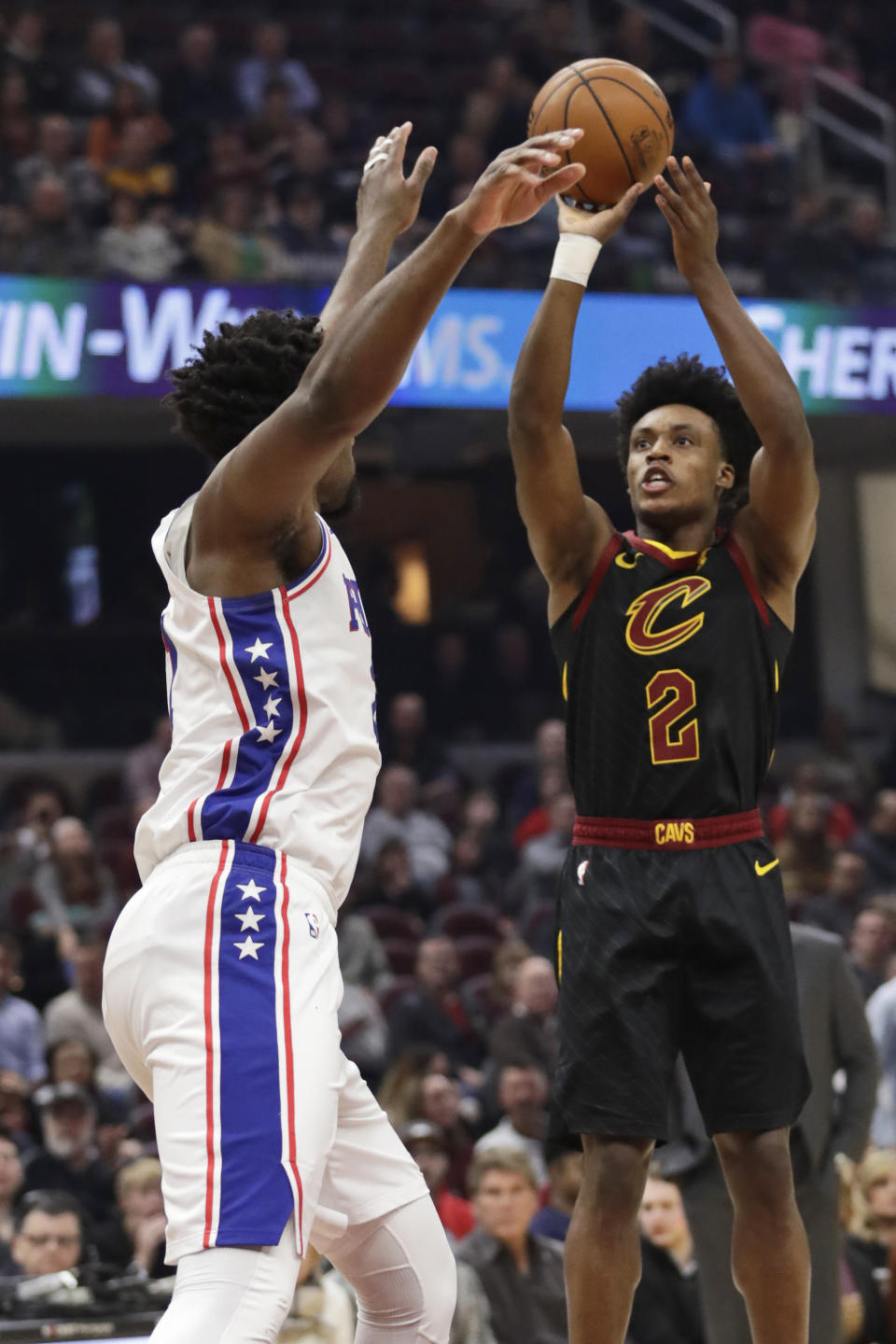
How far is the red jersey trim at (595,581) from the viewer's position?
13.1 feet

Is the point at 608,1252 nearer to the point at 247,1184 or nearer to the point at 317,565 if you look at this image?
the point at 247,1184

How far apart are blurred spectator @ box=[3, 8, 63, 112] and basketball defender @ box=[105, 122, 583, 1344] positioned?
10.3m

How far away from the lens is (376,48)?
15188mm

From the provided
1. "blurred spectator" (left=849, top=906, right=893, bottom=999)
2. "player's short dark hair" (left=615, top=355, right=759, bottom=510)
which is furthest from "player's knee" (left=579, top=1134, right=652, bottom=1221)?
"blurred spectator" (left=849, top=906, right=893, bottom=999)

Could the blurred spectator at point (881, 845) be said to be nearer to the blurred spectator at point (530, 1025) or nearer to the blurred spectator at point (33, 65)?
the blurred spectator at point (530, 1025)

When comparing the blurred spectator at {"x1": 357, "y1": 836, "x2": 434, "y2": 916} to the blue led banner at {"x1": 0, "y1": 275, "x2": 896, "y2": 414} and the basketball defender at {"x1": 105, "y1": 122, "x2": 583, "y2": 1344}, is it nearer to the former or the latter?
the blue led banner at {"x1": 0, "y1": 275, "x2": 896, "y2": 414}

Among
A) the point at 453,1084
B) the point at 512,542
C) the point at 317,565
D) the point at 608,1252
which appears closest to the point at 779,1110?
the point at 608,1252

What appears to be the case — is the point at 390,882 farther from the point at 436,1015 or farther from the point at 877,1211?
the point at 877,1211

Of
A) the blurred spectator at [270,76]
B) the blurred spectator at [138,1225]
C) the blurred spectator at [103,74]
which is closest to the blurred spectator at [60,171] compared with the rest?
the blurred spectator at [103,74]

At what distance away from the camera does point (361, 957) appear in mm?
10086

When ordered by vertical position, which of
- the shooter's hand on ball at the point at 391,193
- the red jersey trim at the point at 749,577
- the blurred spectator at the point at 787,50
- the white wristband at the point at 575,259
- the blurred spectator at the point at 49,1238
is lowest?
the blurred spectator at the point at 49,1238

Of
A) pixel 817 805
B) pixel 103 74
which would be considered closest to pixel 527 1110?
pixel 817 805

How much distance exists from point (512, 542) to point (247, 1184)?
44.6 feet

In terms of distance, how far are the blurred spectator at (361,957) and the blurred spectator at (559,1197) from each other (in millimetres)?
3088
